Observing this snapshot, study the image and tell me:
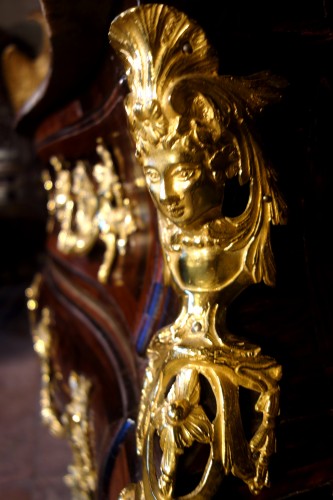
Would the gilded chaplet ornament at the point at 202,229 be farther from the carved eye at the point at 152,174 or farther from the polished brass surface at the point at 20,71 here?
the polished brass surface at the point at 20,71

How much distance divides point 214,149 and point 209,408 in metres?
0.16

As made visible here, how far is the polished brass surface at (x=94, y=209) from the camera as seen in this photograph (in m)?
0.59

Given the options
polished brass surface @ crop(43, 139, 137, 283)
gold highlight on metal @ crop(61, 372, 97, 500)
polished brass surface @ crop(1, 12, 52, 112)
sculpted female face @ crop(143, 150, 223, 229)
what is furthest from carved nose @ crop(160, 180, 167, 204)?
polished brass surface @ crop(1, 12, 52, 112)

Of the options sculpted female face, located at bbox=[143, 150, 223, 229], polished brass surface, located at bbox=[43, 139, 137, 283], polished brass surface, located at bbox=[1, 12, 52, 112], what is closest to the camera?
sculpted female face, located at bbox=[143, 150, 223, 229]

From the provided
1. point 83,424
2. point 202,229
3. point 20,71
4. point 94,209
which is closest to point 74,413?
point 83,424

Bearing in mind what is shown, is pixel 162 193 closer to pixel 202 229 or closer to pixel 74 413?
pixel 202 229

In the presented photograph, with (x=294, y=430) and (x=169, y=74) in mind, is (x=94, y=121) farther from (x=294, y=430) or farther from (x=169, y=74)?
(x=294, y=430)

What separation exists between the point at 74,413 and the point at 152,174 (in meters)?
0.43

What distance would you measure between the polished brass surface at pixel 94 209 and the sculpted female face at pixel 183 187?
0.22m

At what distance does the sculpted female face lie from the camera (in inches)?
12.8

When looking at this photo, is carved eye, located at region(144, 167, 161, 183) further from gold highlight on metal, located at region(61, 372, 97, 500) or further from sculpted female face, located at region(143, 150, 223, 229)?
gold highlight on metal, located at region(61, 372, 97, 500)

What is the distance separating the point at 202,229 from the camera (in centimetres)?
34

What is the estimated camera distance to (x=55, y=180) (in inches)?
39.1

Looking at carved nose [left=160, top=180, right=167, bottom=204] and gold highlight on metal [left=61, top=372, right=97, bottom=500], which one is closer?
carved nose [left=160, top=180, right=167, bottom=204]
